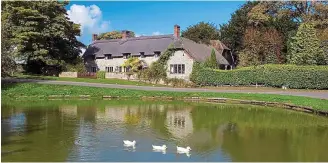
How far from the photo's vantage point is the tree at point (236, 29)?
196 feet

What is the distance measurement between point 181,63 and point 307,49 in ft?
51.3

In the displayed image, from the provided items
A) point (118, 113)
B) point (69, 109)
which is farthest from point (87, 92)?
point (118, 113)

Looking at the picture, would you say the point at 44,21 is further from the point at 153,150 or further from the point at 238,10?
the point at 153,150

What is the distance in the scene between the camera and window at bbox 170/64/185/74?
51500 millimetres

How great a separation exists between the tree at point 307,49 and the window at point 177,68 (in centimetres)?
1367

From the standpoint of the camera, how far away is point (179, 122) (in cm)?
2133

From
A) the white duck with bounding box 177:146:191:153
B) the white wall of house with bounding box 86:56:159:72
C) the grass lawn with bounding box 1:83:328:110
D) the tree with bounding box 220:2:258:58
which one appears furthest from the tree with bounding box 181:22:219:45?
the white duck with bounding box 177:146:191:153

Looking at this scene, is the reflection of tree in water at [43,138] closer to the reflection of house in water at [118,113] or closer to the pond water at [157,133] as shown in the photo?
the pond water at [157,133]

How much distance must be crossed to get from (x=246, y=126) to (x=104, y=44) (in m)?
46.7

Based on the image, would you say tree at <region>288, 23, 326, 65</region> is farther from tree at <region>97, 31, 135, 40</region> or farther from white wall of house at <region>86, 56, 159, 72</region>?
tree at <region>97, 31, 135, 40</region>

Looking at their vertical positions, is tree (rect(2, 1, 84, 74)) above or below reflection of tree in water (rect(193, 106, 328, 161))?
above

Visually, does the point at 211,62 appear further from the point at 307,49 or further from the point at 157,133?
the point at 157,133

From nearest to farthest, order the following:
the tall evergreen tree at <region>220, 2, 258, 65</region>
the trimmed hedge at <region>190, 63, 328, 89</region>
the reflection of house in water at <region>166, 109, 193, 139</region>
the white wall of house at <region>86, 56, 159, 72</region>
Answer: the reflection of house in water at <region>166, 109, 193, 139</region> → the trimmed hedge at <region>190, 63, 328, 89</region> → the white wall of house at <region>86, 56, 159, 72</region> → the tall evergreen tree at <region>220, 2, 258, 65</region>

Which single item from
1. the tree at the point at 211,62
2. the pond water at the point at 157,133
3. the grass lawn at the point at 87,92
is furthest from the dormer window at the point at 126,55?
the pond water at the point at 157,133
